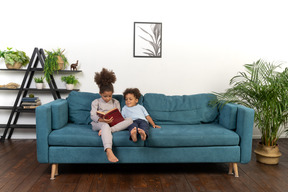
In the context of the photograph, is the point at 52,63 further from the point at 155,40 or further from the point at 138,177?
the point at 138,177

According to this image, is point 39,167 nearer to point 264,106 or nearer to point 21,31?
point 21,31

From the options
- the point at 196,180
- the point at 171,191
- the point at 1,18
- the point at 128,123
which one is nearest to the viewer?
the point at 171,191

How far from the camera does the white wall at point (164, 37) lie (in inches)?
148

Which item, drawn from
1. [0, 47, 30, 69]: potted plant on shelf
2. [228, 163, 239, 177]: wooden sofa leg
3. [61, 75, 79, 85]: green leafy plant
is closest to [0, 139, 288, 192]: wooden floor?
[228, 163, 239, 177]: wooden sofa leg

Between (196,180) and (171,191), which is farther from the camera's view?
(196,180)

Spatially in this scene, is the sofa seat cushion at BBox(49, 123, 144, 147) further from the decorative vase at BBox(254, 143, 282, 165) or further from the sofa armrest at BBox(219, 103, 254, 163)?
the decorative vase at BBox(254, 143, 282, 165)

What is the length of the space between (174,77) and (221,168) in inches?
62.9

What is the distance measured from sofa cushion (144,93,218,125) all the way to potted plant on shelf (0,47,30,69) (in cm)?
191

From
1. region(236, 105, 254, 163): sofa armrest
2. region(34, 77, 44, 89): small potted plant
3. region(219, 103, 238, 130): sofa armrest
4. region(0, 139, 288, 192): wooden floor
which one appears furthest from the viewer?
→ region(34, 77, 44, 89): small potted plant

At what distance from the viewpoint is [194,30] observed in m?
3.85

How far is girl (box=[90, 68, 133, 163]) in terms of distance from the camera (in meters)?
2.35

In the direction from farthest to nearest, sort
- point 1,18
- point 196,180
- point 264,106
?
1. point 1,18
2. point 264,106
3. point 196,180

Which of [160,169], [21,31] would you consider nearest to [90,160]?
[160,169]

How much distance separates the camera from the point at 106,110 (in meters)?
2.88
